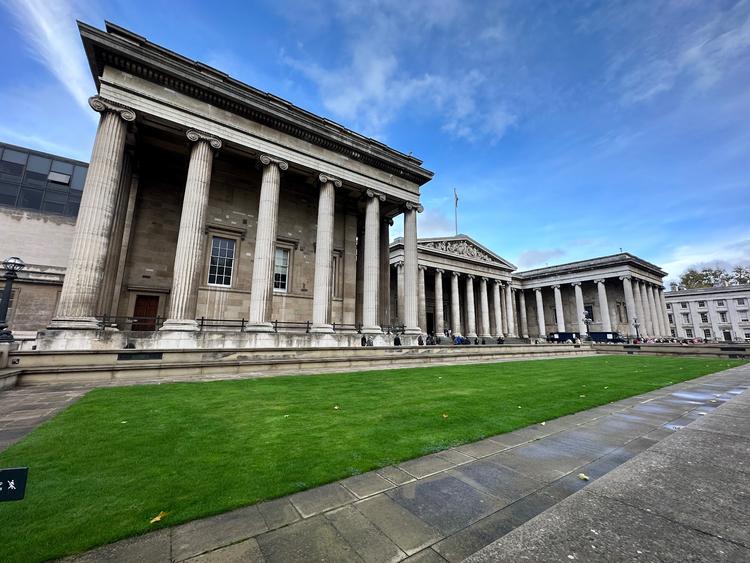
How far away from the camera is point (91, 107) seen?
47.5 feet

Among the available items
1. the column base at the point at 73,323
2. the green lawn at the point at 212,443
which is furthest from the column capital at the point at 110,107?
the green lawn at the point at 212,443

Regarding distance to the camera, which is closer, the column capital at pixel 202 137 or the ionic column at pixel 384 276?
the column capital at pixel 202 137

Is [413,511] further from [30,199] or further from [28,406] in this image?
[30,199]

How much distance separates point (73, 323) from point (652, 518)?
57.1 feet

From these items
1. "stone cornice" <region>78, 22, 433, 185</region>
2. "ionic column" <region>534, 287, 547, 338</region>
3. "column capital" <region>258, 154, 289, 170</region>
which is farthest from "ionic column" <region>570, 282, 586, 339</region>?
"column capital" <region>258, 154, 289, 170</region>

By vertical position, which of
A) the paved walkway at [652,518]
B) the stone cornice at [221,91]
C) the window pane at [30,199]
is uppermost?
the stone cornice at [221,91]

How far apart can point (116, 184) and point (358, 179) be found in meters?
13.1

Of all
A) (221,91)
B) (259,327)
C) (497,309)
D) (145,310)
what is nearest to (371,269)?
(259,327)

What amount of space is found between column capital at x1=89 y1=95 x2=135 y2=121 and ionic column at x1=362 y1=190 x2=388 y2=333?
43.3 feet

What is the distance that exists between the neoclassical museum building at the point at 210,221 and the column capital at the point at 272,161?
0.29ft

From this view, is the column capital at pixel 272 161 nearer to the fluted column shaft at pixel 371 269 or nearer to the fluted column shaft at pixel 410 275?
the fluted column shaft at pixel 371 269

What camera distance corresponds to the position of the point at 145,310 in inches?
732

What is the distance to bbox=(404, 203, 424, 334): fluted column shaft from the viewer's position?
23.0 metres

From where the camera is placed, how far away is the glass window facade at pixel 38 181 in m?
26.7
